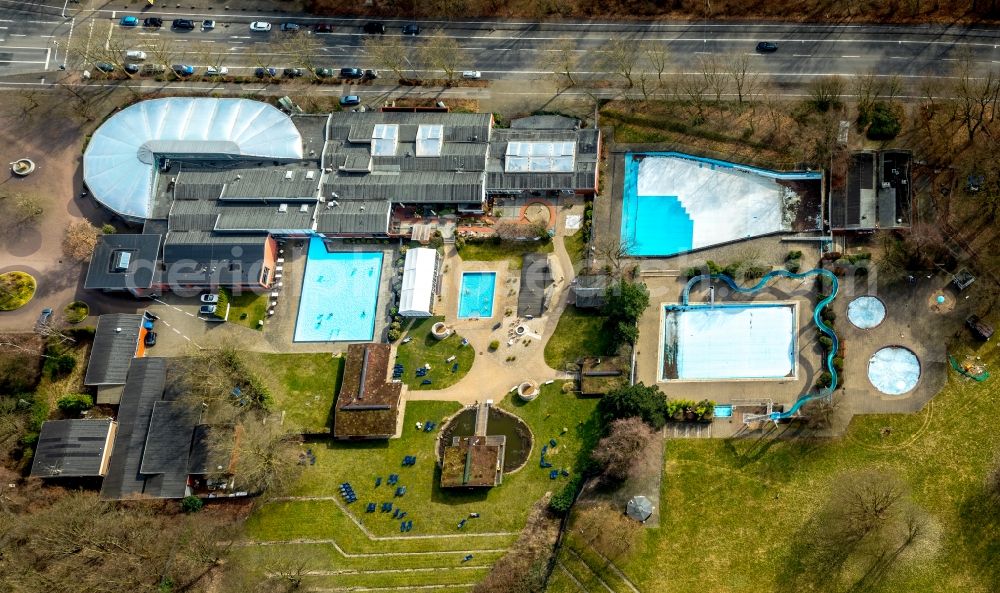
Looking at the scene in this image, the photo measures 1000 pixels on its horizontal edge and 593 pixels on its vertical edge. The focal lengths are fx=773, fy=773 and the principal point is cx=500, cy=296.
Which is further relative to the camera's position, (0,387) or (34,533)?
(0,387)

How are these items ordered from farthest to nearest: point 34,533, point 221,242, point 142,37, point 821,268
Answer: point 142,37
point 221,242
point 821,268
point 34,533

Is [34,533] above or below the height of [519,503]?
below

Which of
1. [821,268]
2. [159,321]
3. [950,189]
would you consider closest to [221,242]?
[159,321]

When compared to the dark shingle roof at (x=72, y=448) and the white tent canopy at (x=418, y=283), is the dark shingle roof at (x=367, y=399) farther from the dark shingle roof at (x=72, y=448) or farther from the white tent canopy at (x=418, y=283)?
the dark shingle roof at (x=72, y=448)

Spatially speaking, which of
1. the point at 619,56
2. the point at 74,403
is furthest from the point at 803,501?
the point at 74,403

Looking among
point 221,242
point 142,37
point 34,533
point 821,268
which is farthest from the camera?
point 142,37

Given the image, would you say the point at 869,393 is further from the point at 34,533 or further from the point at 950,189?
the point at 34,533

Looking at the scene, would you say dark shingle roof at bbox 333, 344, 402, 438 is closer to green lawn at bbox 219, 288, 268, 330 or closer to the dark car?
green lawn at bbox 219, 288, 268, 330
